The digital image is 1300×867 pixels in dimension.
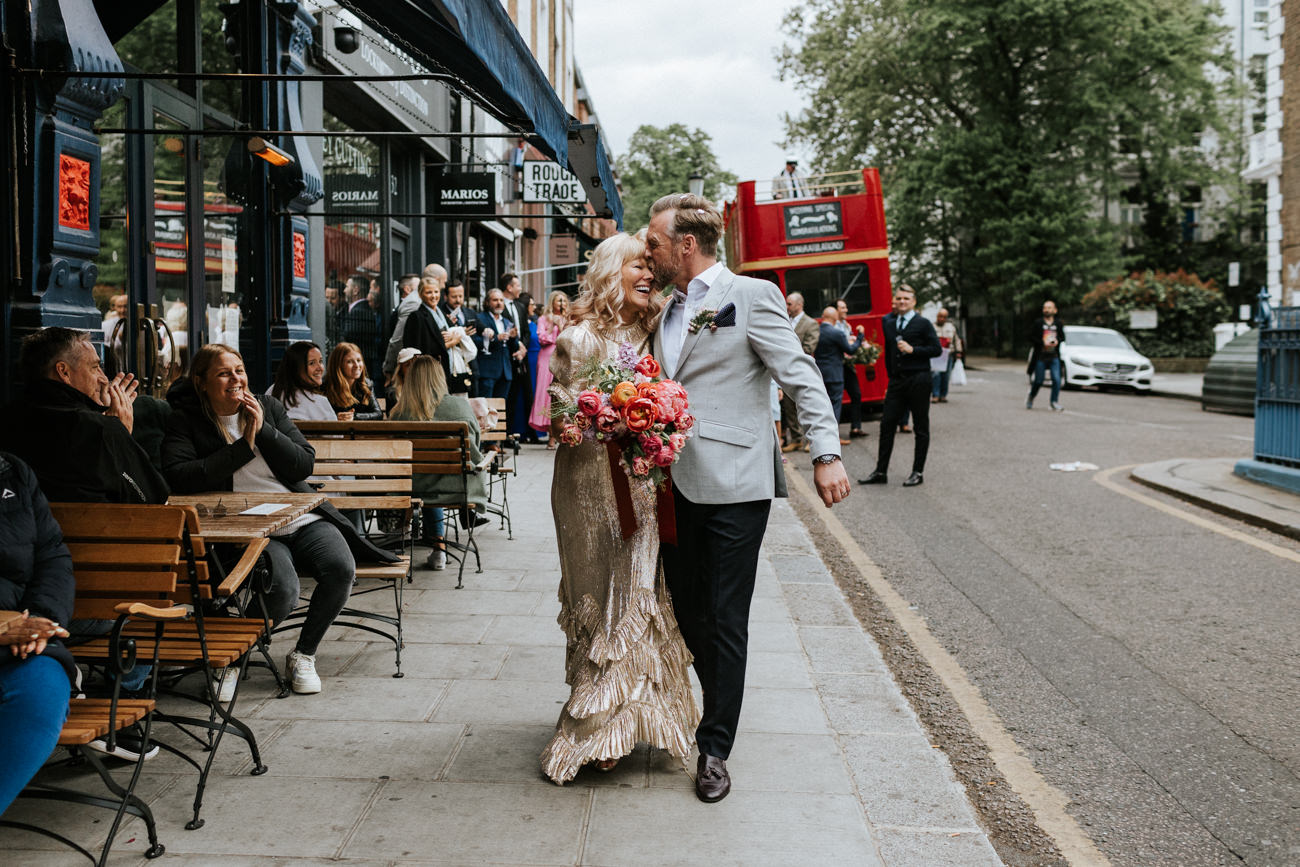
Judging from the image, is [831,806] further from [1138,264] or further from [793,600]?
[1138,264]

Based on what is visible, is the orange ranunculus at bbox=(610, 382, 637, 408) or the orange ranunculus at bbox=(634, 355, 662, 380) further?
the orange ranunculus at bbox=(634, 355, 662, 380)

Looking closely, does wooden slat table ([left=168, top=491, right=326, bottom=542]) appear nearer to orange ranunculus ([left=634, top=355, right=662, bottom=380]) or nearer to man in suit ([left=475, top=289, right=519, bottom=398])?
orange ranunculus ([left=634, top=355, right=662, bottom=380])

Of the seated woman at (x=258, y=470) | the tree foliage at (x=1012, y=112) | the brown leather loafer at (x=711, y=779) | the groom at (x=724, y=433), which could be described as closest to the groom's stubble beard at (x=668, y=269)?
the groom at (x=724, y=433)

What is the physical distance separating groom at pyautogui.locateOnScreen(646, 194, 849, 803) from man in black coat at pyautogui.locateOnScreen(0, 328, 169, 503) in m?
2.10

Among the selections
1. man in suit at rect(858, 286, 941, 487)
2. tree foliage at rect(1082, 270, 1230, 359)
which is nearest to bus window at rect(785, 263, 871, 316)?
man in suit at rect(858, 286, 941, 487)

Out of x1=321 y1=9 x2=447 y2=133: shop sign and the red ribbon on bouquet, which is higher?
x1=321 y1=9 x2=447 y2=133: shop sign

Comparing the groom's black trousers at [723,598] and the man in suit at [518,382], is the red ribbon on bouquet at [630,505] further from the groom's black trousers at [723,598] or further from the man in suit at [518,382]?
the man in suit at [518,382]

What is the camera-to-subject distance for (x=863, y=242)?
64.2 ft

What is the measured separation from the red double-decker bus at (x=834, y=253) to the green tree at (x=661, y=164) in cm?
4587

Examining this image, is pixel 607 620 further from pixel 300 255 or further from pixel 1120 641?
pixel 300 255

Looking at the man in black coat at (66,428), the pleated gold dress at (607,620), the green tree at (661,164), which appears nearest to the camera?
the pleated gold dress at (607,620)

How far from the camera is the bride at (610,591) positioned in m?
4.00

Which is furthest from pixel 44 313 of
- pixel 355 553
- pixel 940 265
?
pixel 940 265

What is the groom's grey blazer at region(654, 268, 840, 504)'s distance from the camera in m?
3.91
